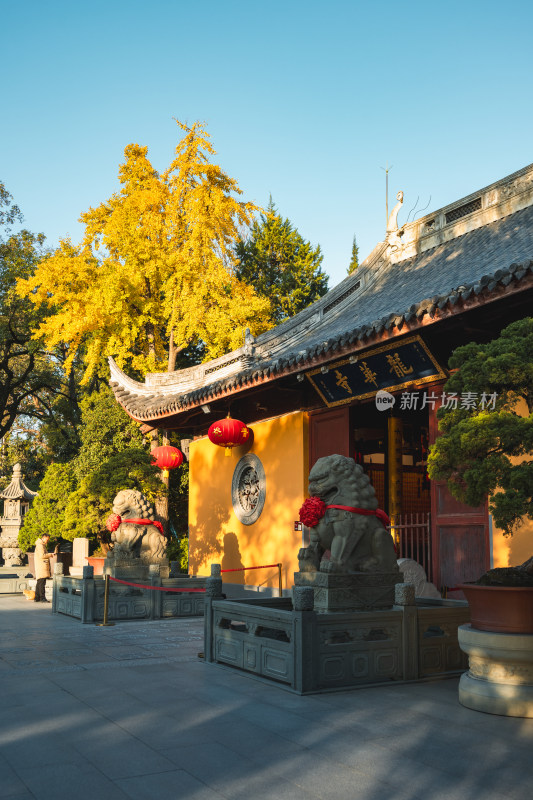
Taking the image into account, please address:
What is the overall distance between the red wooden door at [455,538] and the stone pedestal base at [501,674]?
3.34 m

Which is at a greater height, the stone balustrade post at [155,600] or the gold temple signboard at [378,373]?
the gold temple signboard at [378,373]

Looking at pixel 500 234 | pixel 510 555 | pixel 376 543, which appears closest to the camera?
pixel 376 543

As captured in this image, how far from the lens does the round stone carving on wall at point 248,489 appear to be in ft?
39.2

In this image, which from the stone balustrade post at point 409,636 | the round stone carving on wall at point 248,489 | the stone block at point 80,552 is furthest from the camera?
the stone block at point 80,552

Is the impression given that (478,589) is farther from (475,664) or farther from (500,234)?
(500,234)

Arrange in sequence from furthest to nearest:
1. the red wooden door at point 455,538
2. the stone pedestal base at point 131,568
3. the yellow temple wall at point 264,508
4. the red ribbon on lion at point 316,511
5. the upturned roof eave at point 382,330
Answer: the yellow temple wall at point 264,508 → the stone pedestal base at point 131,568 → the red wooden door at point 455,538 → the upturned roof eave at point 382,330 → the red ribbon on lion at point 316,511

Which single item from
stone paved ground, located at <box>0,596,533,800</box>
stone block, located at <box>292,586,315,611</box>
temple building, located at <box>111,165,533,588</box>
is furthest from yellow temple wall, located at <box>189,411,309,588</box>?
stone block, located at <box>292,586,315,611</box>

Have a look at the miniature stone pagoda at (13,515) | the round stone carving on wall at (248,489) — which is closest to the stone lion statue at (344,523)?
the round stone carving on wall at (248,489)

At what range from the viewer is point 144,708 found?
4582 mm

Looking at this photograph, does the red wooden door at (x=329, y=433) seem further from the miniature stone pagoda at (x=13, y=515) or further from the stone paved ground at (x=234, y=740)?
the miniature stone pagoda at (x=13, y=515)

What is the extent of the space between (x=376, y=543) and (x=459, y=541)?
8.24 feet

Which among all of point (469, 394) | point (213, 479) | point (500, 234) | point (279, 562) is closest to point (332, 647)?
point (469, 394)

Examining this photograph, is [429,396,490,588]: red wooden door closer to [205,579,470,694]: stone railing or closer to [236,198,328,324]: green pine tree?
[205,579,470,694]: stone railing

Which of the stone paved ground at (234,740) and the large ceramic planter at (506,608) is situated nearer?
the stone paved ground at (234,740)
